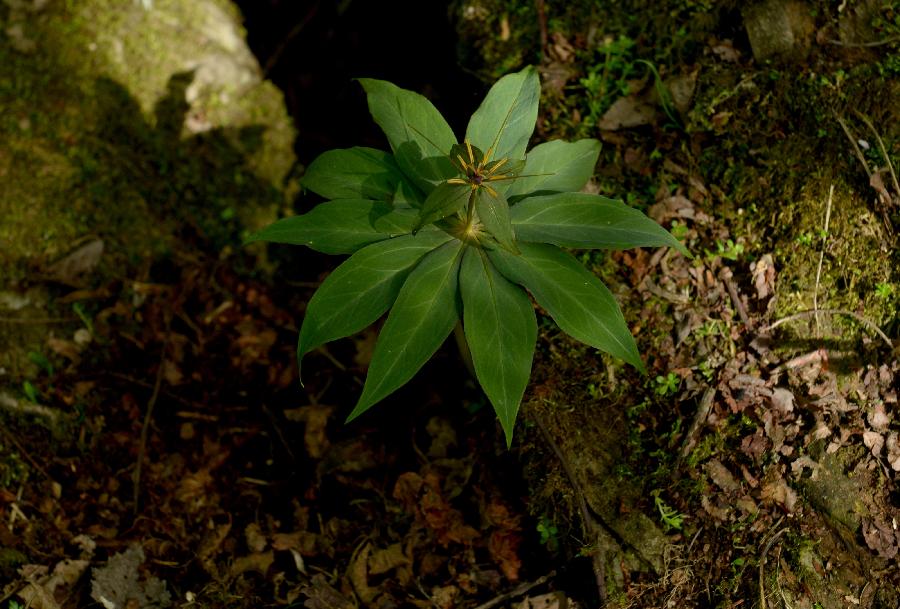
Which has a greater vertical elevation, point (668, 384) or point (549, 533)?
point (668, 384)

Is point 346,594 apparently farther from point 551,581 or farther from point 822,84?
point 822,84

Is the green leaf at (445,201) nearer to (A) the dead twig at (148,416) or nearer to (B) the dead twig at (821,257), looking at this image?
(B) the dead twig at (821,257)

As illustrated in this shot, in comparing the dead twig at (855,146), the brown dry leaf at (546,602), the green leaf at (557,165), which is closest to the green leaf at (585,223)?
the green leaf at (557,165)

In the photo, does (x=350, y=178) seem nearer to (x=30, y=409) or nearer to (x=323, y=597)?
(x=323, y=597)

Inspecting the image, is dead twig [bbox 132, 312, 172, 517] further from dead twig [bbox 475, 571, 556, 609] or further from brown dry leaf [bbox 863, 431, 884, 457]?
brown dry leaf [bbox 863, 431, 884, 457]

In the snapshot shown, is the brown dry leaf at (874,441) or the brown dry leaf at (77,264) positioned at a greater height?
the brown dry leaf at (77,264)

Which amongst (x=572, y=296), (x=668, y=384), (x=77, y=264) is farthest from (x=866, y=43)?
(x=77, y=264)

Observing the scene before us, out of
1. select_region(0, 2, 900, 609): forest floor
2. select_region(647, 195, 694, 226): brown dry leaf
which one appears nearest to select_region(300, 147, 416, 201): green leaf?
select_region(0, 2, 900, 609): forest floor
